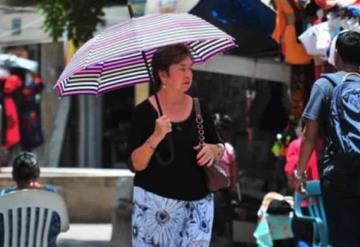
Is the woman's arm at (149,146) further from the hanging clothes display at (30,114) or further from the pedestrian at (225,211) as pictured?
the hanging clothes display at (30,114)

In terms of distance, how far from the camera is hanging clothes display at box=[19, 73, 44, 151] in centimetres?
1362

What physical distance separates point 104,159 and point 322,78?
9626 mm

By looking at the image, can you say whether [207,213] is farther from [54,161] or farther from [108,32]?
[54,161]

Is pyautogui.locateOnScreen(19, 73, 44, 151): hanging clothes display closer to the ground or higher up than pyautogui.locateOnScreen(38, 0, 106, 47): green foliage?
closer to the ground

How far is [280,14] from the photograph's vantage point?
7.56m

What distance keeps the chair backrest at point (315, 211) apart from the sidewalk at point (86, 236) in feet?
9.95

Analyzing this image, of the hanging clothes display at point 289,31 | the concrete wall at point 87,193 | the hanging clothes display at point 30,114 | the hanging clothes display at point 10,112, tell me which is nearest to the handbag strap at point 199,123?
the hanging clothes display at point 289,31

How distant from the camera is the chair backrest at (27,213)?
5312 mm

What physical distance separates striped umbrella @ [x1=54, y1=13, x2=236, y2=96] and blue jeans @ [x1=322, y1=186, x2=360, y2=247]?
1.11 metres

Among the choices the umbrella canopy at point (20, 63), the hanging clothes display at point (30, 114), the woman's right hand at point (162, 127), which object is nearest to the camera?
the woman's right hand at point (162, 127)

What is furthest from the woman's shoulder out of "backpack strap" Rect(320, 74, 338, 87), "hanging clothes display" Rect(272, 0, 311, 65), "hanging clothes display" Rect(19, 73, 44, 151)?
"hanging clothes display" Rect(19, 73, 44, 151)

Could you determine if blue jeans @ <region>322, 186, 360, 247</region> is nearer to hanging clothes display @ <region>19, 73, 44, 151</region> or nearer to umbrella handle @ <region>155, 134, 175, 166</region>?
umbrella handle @ <region>155, 134, 175, 166</region>

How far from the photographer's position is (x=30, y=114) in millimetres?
13672

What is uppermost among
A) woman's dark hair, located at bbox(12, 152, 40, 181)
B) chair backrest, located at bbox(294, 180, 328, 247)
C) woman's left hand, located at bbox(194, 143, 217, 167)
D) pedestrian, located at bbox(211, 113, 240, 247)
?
woman's left hand, located at bbox(194, 143, 217, 167)
